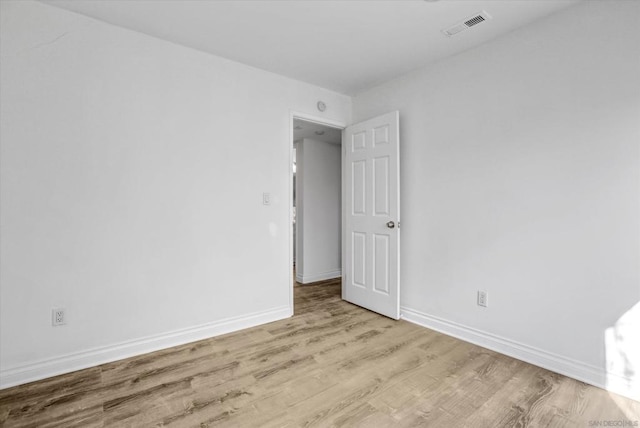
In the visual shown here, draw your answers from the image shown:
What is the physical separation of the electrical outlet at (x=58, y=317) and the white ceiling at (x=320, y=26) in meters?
2.09

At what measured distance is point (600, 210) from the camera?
6.47ft

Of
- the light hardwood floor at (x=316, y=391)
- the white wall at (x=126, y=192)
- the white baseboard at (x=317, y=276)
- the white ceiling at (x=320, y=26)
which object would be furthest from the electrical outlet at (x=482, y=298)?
the white baseboard at (x=317, y=276)

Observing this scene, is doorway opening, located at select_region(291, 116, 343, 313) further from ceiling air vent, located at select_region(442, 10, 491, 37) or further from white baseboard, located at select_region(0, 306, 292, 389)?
ceiling air vent, located at select_region(442, 10, 491, 37)

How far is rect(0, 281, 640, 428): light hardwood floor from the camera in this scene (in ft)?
5.44

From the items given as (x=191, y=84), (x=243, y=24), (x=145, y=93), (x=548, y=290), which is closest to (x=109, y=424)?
(x=145, y=93)

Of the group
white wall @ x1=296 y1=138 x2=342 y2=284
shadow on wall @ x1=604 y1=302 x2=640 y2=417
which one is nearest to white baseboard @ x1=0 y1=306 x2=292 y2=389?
white wall @ x1=296 y1=138 x2=342 y2=284

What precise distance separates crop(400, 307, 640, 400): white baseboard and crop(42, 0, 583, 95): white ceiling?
2.40 m

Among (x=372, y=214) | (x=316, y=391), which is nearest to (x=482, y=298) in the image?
(x=372, y=214)

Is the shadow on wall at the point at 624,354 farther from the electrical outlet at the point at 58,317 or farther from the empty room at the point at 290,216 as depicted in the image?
the electrical outlet at the point at 58,317

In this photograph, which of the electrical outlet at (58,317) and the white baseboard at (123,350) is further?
the electrical outlet at (58,317)

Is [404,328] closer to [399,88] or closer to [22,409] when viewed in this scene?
[399,88]

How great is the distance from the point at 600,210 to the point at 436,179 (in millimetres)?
1210

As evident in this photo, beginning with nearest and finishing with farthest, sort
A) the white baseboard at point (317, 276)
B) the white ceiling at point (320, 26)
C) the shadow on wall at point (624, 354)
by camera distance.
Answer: the shadow on wall at point (624, 354) → the white ceiling at point (320, 26) → the white baseboard at point (317, 276)

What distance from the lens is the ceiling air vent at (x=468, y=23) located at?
219cm
